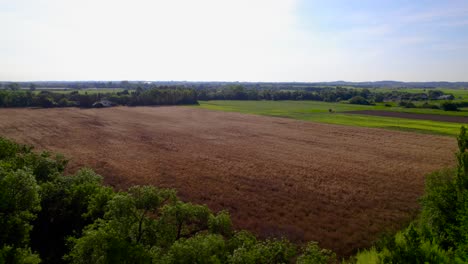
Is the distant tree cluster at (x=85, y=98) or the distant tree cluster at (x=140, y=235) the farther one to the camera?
the distant tree cluster at (x=85, y=98)

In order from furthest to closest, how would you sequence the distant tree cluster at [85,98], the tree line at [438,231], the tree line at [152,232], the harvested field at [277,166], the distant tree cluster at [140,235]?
the distant tree cluster at [85,98]
the harvested field at [277,166]
the tree line at [438,231]
the tree line at [152,232]
the distant tree cluster at [140,235]

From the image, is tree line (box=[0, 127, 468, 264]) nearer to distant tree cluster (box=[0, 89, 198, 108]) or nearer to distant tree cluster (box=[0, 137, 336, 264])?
distant tree cluster (box=[0, 137, 336, 264])

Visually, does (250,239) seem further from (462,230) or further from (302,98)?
(302,98)

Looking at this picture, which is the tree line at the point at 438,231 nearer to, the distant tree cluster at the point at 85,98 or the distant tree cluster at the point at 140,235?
the distant tree cluster at the point at 140,235

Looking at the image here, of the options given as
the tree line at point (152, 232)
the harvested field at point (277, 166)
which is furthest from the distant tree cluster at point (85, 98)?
the tree line at point (152, 232)

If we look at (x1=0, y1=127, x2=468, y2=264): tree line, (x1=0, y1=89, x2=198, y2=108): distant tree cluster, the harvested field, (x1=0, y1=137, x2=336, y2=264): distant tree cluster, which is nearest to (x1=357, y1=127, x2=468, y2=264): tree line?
(x1=0, y1=127, x2=468, y2=264): tree line

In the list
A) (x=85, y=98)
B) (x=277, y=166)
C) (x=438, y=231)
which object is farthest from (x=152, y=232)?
(x=85, y=98)

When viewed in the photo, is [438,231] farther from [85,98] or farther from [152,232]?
[85,98]

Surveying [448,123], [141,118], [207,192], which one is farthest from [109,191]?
[448,123]
